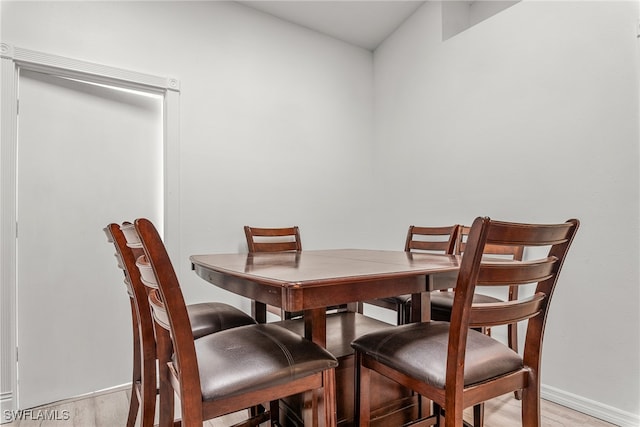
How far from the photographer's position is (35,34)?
2062 millimetres

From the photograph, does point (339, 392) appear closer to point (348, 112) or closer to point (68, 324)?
point (68, 324)

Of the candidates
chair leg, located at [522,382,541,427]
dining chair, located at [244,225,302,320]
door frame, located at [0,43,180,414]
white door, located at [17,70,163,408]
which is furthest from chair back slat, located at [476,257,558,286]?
door frame, located at [0,43,180,414]

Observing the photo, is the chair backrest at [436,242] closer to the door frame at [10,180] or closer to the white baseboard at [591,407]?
the white baseboard at [591,407]

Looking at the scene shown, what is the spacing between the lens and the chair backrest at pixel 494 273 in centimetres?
91

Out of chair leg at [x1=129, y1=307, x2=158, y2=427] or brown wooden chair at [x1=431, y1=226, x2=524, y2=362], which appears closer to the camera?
chair leg at [x1=129, y1=307, x2=158, y2=427]

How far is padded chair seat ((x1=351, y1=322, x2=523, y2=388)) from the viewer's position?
3.38 ft

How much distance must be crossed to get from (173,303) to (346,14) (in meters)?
2.98

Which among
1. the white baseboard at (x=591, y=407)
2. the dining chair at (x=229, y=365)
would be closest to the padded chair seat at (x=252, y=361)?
the dining chair at (x=229, y=365)

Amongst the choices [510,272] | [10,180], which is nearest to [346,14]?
[10,180]

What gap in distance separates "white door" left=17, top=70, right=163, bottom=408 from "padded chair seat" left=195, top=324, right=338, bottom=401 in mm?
1503

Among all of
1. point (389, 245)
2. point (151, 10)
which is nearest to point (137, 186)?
point (151, 10)

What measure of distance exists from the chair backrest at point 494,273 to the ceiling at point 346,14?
2.63 m

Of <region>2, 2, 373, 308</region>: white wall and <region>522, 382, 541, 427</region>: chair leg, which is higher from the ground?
<region>2, 2, 373, 308</region>: white wall

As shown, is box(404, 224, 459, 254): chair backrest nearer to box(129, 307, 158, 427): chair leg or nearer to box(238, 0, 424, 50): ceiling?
box(129, 307, 158, 427): chair leg
